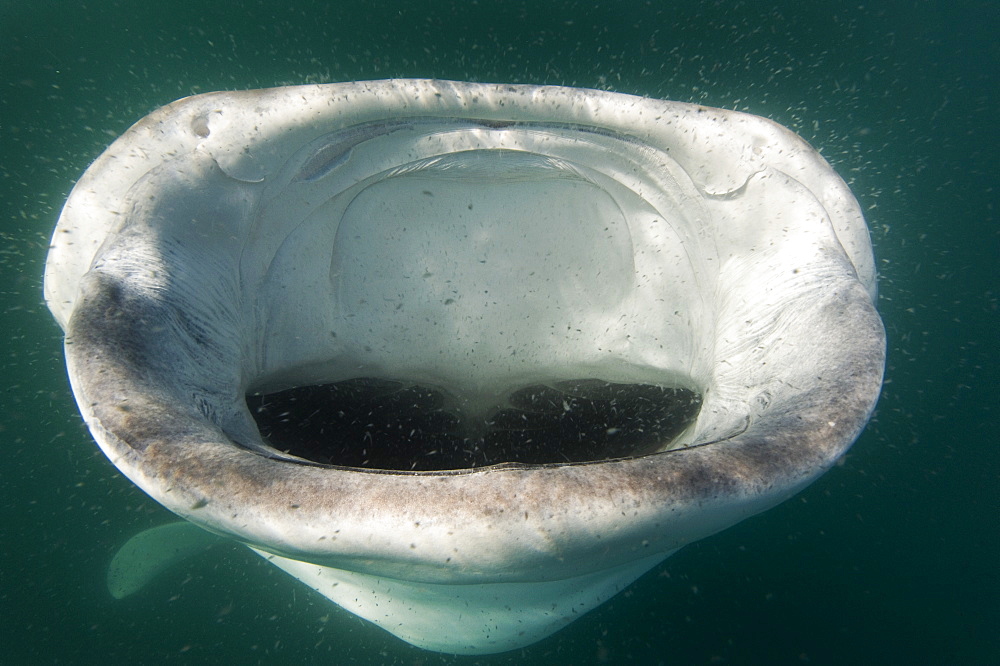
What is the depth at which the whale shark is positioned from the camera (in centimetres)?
87

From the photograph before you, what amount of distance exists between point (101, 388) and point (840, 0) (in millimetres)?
4620

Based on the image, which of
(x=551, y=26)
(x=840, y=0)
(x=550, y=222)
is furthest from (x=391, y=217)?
(x=840, y=0)

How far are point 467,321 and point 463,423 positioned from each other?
37cm

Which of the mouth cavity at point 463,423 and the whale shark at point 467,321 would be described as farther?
the mouth cavity at point 463,423

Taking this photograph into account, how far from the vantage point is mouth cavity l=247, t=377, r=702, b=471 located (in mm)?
1713

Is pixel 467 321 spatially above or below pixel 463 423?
above

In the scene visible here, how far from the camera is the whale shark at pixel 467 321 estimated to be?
2.86ft

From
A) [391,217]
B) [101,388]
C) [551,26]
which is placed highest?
[551,26]

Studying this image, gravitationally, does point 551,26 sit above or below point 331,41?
above

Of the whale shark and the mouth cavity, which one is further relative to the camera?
the mouth cavity

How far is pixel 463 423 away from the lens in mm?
1947

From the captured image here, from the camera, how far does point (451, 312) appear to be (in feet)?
5.98

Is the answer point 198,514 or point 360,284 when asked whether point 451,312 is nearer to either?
point 360,284

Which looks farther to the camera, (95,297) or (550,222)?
(550,222)
